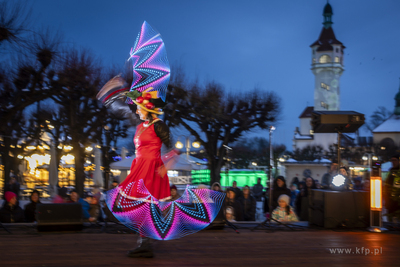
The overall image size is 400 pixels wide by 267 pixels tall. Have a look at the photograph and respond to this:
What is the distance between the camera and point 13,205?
7961 millimetres

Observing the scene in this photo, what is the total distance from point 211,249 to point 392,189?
12.7 ft

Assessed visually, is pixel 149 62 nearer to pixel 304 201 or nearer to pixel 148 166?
pixel 148 166

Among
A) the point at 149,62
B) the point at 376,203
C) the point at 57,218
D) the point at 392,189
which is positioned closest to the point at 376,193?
the point at 376,203

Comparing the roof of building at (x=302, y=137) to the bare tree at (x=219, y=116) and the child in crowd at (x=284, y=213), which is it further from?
the child in crowd at (x=284, y=213)

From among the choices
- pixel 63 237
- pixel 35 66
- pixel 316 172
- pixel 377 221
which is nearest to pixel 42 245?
pixel 63 237

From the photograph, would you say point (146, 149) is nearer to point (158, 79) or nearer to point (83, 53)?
point (158, 79)

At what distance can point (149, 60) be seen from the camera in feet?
16.0

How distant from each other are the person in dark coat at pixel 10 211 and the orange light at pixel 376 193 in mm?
6623

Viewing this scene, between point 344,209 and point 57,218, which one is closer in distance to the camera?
point 57,218

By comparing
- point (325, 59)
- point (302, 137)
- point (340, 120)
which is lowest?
point (340, 120)

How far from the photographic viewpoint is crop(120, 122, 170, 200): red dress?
167 inches

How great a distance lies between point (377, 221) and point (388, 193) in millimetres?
667

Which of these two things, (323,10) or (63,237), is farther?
(323,10)

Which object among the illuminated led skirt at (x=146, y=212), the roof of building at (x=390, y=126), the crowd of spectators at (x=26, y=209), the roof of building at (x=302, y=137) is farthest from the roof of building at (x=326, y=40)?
the illuminated led skirt at (x=146, y=212)
